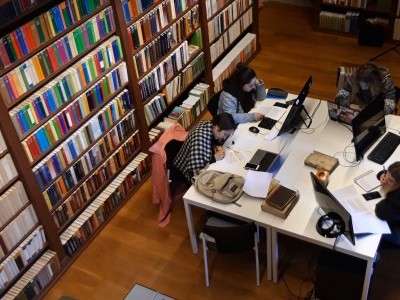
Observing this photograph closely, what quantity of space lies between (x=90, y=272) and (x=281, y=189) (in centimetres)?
183

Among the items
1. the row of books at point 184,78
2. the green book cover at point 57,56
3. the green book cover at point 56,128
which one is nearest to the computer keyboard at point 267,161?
the row of books at point 184,78

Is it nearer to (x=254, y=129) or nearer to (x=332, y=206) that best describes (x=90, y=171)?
(x=254, y=129)

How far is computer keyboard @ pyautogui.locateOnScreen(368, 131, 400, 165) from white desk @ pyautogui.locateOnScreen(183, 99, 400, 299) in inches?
1.8

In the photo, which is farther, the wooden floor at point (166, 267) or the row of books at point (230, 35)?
the row of books at point (230, 35)

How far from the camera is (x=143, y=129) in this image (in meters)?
5.13

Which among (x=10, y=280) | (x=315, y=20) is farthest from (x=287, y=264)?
(x=315, y=20)

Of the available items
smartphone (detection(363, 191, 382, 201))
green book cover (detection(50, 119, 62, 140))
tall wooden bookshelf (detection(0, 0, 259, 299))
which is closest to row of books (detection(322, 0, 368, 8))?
tall wooden bookshelf (detection(0, 0, 259, 299))

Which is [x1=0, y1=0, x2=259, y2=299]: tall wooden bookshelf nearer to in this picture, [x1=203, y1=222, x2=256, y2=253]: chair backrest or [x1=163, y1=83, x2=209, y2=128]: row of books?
[x1=163, y1=83, x2=209, y2=128]: row of books

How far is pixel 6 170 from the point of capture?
3754mm

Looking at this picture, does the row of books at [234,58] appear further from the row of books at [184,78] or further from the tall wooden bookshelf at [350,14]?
the tall wooden bookshelf at [350,14]

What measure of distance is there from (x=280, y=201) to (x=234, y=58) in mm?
3060

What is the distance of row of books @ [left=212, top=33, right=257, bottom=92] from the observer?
6223 millimetres

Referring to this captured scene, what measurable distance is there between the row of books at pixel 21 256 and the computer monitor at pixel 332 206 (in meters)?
2.22

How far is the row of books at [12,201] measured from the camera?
3807 millimetres
